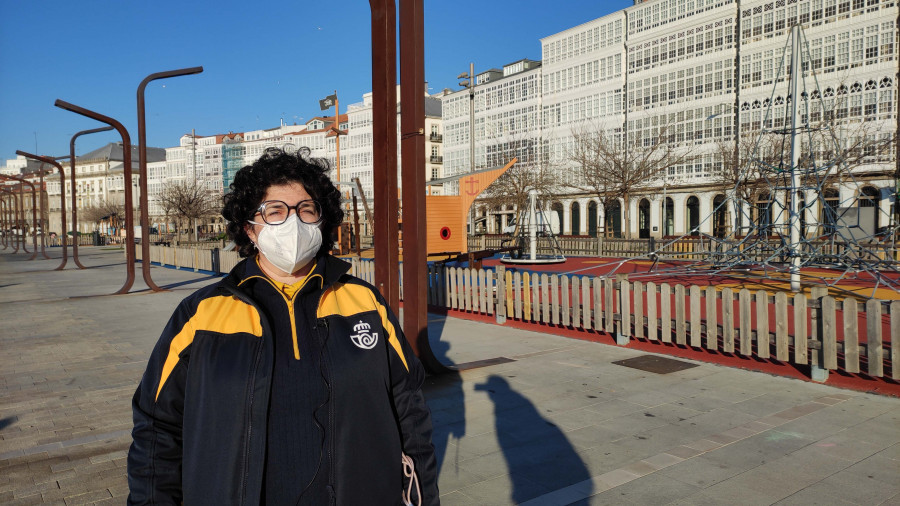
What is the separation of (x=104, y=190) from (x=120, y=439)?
136133mm

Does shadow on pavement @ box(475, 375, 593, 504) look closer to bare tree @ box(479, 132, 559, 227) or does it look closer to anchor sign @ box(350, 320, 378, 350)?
anchor sign @ box(350, 320, 378, 350)

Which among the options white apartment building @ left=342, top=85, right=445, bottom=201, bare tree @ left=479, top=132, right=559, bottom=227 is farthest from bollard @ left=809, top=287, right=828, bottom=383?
white apartment building @ left=342, top=85, right=445, bottom=201

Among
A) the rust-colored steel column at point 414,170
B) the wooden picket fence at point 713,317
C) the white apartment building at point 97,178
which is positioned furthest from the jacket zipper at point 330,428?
the white apartment building at point 97,178

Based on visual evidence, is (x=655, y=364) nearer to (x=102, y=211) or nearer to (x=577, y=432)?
(x=577, y=432)

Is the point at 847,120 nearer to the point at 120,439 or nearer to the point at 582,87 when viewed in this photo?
the point at 582,87

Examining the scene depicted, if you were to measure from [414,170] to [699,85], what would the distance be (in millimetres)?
45623

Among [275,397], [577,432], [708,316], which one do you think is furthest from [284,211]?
[708,316]

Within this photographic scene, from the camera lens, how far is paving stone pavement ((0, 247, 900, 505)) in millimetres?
4348

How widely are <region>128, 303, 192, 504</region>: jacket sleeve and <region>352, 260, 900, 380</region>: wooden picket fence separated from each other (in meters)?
6.64

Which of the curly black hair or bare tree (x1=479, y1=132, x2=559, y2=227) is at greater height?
bare tree (x1=479, y1=132, x2=559, y2=227)

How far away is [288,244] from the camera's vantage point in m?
2.36

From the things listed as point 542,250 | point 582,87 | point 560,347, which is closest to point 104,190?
point 582,87

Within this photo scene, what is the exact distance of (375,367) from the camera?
223cm

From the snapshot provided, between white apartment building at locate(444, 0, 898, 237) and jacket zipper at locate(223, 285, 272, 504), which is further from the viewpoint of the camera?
white apartment building at locate(444, 0, 898, 237)
